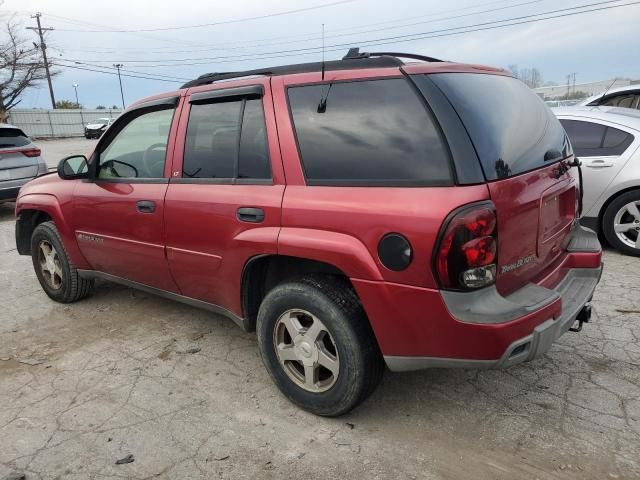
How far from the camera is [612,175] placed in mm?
5328

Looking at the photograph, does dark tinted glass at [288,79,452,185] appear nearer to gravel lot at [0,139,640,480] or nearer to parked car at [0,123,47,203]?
gravel lot at [0,139,640,480]

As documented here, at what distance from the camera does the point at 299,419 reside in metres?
2.78

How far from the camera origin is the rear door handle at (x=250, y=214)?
2750 millimetres

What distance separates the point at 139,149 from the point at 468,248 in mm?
2618

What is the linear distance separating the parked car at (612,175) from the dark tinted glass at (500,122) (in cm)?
289

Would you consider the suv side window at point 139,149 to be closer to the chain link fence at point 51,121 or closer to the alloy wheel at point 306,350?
the alloy wheel at point 306,350

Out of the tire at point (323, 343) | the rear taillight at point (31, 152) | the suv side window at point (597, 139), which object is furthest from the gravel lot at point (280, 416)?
the rear taillight at point (31, 152)

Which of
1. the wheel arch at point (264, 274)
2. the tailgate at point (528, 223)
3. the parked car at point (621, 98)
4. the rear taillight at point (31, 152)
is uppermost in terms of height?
the parked car at point (621, 98)

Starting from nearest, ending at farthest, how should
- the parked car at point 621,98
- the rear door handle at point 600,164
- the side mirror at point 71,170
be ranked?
1. the side mirror at point 71,170
2. the rear door handle at point 600,164
3. the parked car at point 621,98

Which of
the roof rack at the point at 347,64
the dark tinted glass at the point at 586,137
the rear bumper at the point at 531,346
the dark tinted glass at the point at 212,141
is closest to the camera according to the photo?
the rear bumper at the point at 531,346

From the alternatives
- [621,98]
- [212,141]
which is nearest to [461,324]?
[212,141]

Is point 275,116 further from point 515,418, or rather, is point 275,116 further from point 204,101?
point 515,418

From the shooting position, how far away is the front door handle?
3402 millimetres

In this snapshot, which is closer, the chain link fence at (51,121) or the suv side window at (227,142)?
the suv side window at (227,142)
